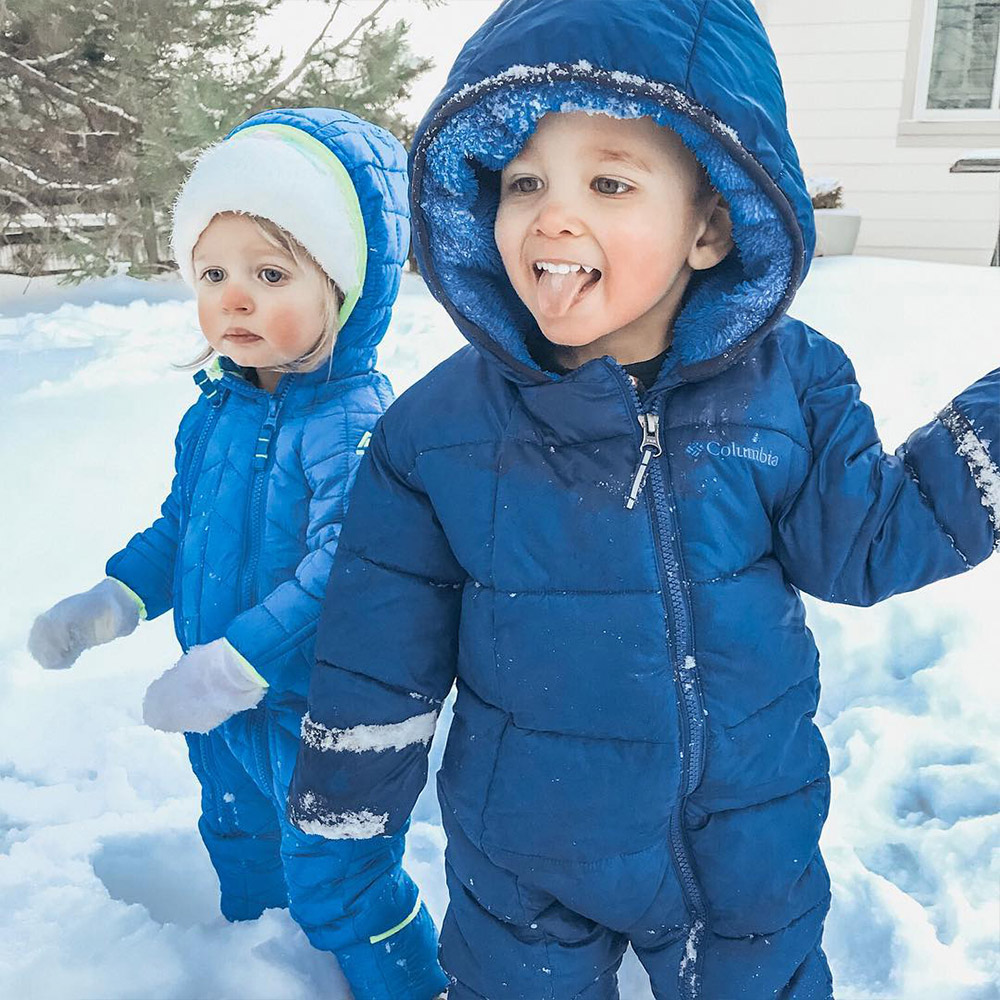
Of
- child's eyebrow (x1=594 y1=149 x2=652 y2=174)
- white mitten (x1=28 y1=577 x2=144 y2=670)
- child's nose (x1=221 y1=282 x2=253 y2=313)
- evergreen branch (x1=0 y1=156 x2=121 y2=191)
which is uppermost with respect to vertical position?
child's eyebrow (x1=594 y1=149 x2=652 y2=174)

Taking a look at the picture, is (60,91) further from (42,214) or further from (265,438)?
(265,438)

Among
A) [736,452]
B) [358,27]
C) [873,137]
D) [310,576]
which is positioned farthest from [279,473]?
[873,137]

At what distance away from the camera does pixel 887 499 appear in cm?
99

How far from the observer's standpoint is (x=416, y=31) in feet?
19.8

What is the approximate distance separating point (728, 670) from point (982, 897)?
878mm

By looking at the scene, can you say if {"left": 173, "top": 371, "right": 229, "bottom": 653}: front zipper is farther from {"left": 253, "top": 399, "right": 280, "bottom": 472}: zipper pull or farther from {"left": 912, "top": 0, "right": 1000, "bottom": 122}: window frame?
{"left": 912, "top": 0, "right": 1000, "bottom": 122}: window frame

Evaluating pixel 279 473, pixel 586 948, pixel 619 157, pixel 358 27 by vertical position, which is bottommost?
pixel 586 948

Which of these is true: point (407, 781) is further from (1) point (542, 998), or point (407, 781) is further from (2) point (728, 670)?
(2) point (728, 670)

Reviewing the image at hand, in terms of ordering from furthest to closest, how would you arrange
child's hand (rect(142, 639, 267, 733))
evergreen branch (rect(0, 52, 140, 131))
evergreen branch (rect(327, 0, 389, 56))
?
evergreen branch (rect(0, 52, 140, 131)), evergreen branch (rect(327, 0, 389, 56)), child's hand (rect(142, 639, 267, 733))

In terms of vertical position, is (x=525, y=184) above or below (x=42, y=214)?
above

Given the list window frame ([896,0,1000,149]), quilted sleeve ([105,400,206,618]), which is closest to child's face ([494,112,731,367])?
quilted sleeve ([105,400,206,618])

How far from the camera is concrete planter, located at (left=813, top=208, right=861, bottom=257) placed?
6.61 metres

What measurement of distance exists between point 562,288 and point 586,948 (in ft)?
2.47

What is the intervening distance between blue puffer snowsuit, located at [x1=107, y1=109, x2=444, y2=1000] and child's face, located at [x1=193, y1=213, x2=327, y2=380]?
0.07 meters
